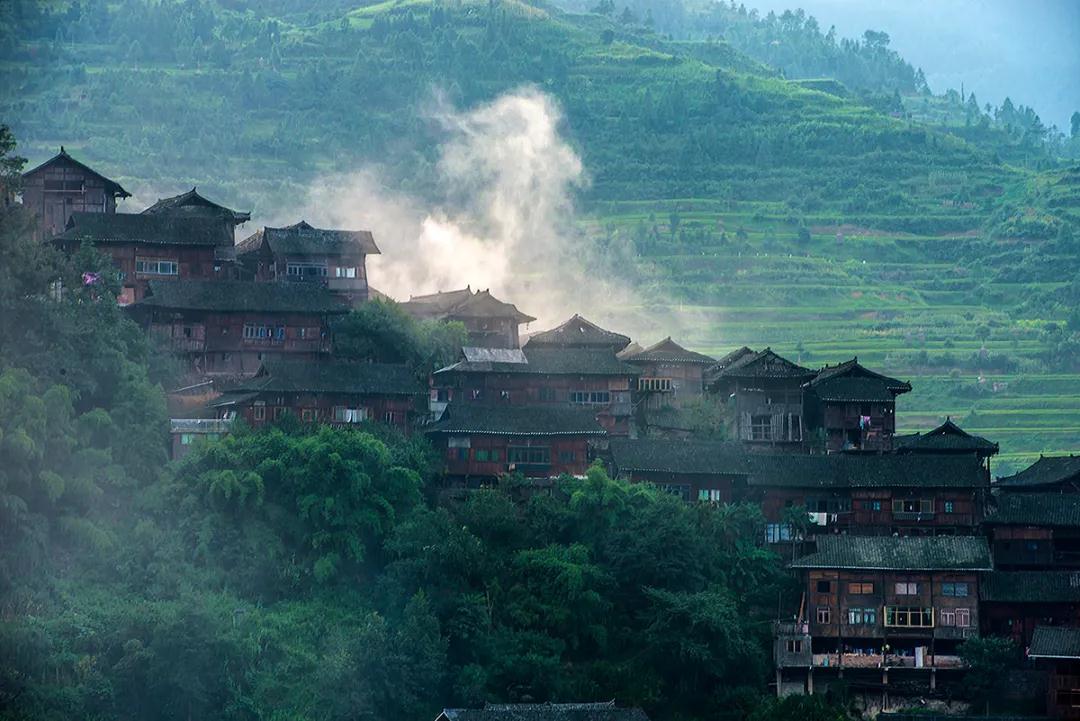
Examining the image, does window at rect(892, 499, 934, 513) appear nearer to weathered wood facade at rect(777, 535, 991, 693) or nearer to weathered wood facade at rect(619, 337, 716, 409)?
weathered wood facade at rect(777, 535, 991, 693)

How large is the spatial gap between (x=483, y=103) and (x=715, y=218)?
19.0 meters

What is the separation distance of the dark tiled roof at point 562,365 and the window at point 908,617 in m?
12.8

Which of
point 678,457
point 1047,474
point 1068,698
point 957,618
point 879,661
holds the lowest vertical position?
point 1068,698

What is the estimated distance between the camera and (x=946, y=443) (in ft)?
213

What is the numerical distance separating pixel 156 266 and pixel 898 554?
2490 cm

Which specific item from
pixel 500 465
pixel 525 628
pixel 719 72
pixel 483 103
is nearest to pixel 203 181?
pixel 483 103

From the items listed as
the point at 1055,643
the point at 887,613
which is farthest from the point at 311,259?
the point at 1055,643

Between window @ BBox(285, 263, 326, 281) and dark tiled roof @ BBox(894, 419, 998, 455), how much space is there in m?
19.0

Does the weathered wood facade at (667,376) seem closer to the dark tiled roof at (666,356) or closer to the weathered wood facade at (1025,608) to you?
the dark tiled roof at (666,356)

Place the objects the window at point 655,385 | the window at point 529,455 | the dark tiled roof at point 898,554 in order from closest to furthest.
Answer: the dark tiled roof at point 898,554
the window at point 529,455
the window at point 655,385

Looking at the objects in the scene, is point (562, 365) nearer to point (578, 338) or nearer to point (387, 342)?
point (578, 338)

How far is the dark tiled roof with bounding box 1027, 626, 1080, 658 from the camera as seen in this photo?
174ft

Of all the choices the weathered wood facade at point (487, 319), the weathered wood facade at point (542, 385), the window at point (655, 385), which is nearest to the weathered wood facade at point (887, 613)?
the weathered wood facade at point (542, 385)

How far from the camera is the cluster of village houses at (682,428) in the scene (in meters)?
56.0
